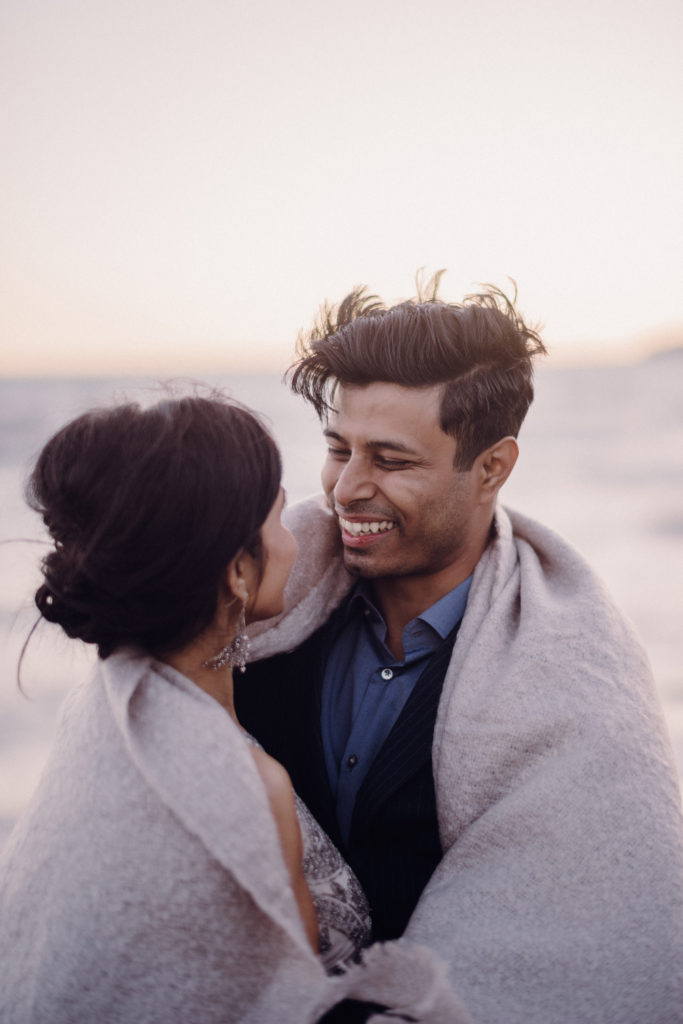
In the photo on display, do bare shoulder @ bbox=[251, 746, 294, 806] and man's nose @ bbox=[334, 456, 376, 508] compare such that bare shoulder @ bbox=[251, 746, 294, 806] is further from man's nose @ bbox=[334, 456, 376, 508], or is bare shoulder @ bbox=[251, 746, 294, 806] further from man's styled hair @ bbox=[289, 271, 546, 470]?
man's styled hair @ bbox=[289, 271, 546, 470]

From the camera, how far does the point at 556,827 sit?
5.90 feet

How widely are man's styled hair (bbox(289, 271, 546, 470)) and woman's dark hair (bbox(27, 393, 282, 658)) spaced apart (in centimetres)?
87

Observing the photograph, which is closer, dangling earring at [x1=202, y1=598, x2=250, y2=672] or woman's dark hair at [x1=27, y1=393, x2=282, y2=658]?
woman's dark hair at [x1=27, y1=393, x2=282, y2=658]

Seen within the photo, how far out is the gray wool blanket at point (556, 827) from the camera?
1722 millimetres

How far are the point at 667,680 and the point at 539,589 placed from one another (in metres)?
4.07

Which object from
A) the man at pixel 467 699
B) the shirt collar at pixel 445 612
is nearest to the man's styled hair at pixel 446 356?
the man at pixel 467 699

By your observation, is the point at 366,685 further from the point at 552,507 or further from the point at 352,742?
the point at 552,507

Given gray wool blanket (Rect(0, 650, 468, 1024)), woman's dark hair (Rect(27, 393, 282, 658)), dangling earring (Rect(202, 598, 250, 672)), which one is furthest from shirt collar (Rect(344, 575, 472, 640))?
gray wool blanket (Rect(0, 650, 468, 1024))

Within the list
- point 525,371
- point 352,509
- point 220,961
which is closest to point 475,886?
point 220,961

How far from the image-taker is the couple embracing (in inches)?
56.2

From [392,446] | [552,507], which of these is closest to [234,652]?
[392,446]

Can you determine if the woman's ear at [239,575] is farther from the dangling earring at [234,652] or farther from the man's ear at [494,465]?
the man's ear at [494,465]

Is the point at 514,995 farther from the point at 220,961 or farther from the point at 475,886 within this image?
the point at 220,961

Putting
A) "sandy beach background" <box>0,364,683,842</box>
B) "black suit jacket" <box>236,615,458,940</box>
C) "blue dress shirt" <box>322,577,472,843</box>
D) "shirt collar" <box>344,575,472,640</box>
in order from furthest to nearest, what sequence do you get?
"sandy beach background" <box>0,364,683,842</box>, "shirt collar" <box>344,575,472,640</box>, "blue dress shirt" <box>322,577,472,843</box>, "black suit jacket" <box>236,615,458,940</box>
